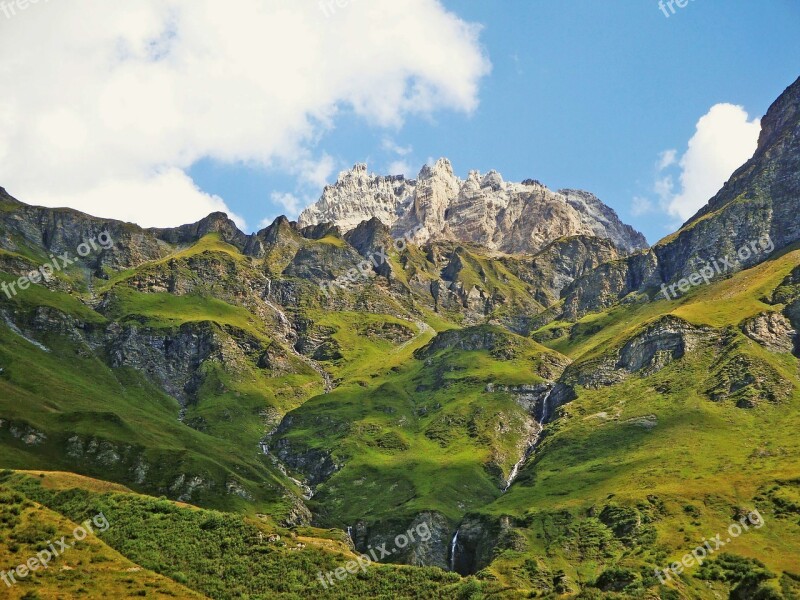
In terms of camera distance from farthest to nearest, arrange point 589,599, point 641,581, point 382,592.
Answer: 1. point 641,581
2. point 382,592
3. point 589,599

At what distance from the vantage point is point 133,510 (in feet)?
514

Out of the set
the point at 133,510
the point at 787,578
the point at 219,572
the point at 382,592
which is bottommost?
the point at 787,578

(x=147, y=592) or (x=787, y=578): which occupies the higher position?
(x=147, y=592)

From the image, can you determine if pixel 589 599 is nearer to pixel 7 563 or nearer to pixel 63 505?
pixel 7 563

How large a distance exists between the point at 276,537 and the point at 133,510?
31537 mm

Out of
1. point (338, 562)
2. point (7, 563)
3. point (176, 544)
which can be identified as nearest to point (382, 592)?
point (338, 562)
